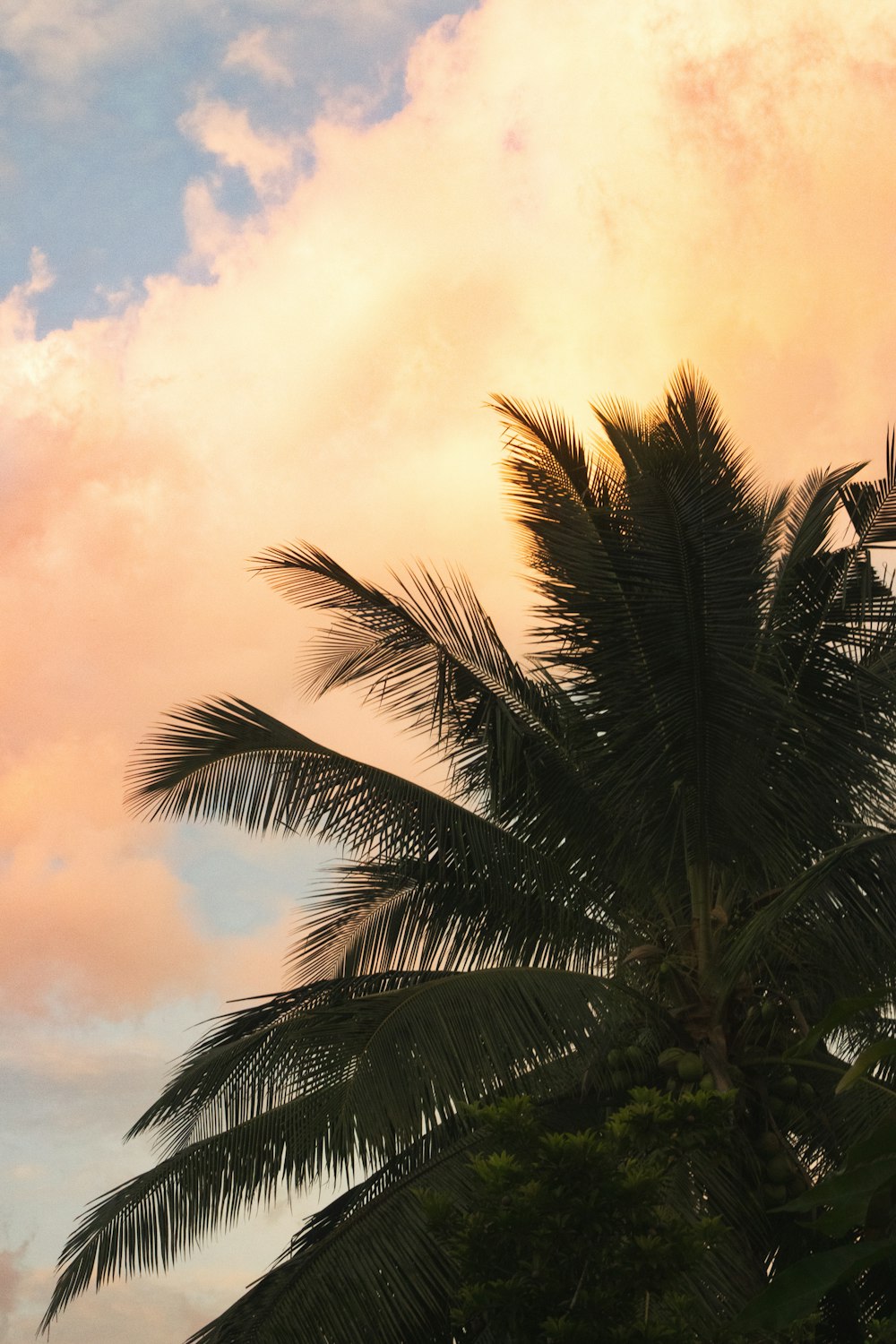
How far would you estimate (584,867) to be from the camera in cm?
871

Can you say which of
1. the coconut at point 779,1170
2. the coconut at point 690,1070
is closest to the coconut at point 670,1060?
the coconut at point 690,1070

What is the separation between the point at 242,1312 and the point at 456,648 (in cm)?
407

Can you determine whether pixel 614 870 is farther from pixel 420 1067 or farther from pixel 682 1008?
pixel 420 1067

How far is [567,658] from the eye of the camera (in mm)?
8539

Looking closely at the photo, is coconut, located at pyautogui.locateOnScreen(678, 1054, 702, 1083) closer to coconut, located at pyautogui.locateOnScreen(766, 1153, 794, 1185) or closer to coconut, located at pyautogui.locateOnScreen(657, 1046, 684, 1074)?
coconut, located at pyautogui.locateOnScreen(657, 1046, 684, 1074)

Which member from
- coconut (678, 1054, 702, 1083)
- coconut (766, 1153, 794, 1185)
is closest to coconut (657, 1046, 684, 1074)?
coconut (678, 1054, 702, 1083)

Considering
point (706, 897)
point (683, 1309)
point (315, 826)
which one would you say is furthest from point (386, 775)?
point (683, 1309)

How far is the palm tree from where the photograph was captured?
7.23 metres

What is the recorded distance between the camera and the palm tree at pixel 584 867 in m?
7.23

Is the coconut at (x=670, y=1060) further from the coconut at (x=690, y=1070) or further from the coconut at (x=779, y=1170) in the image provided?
the coconut at (x=779, y=1170)

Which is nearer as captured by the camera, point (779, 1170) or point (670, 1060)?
point (779, 1170)

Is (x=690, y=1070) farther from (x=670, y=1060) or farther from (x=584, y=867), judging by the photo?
(x=584, y=867)

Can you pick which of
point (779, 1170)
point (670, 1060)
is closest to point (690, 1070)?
point (670, 1060)

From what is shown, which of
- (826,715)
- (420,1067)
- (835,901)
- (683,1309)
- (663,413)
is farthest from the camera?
(663,413)
